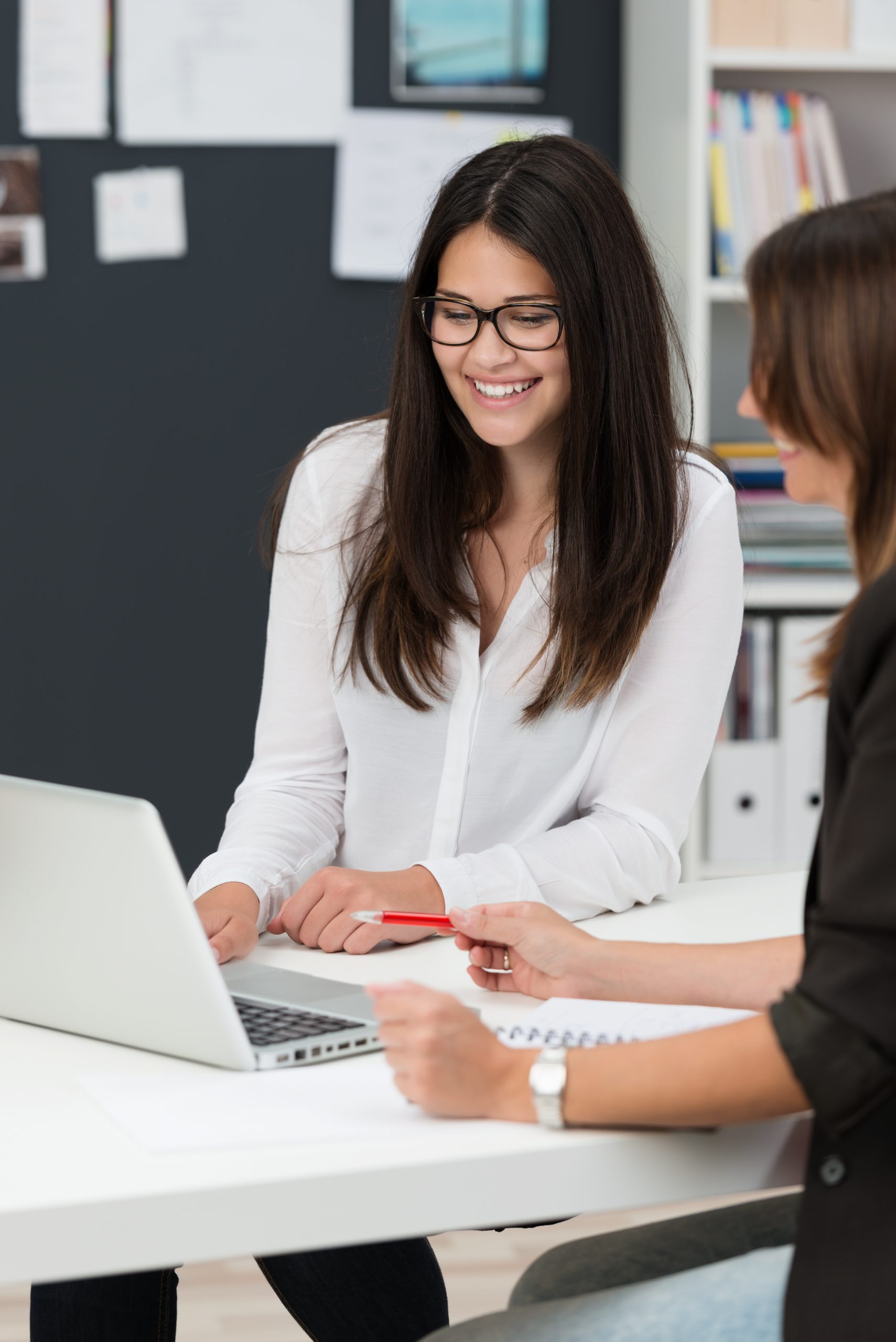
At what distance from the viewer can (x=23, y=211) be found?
8.90ft

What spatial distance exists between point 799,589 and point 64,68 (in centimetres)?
154

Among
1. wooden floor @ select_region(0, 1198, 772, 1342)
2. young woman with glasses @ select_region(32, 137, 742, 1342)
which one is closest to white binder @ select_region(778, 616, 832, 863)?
wooden floor @ select_region(0, 1198, 772, 1342)

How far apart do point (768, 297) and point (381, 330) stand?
197 centimetres

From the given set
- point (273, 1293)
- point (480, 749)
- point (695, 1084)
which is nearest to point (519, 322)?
point (480, 749)

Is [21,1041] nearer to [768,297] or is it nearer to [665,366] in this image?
[768,297]

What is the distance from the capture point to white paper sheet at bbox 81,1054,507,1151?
0.85 m

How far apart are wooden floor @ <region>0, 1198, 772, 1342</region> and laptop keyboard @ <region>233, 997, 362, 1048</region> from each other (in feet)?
3.07

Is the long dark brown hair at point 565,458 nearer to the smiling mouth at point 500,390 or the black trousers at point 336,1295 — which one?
the smiling mouth at point 500,390

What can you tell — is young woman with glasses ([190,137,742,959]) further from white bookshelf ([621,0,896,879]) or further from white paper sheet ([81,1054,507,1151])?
white bookshelf ([621,0,896,879])

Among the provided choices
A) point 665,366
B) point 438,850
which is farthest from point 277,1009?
point 665,366

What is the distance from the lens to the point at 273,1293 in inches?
81.2

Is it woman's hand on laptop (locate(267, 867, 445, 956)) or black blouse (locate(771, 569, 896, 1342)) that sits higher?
black blouse (locate(771, 569, 896, 1342))

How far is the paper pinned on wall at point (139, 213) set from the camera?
8.95 feet

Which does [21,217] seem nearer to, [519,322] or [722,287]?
[722,287]
